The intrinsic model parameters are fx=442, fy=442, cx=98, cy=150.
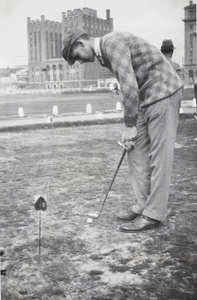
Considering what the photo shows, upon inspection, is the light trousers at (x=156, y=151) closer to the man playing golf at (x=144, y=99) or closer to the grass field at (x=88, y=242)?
the man playing golf at (x=144, y=99)

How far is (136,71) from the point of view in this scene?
3.32 metres

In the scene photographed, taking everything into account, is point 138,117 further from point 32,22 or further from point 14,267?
point 32,22

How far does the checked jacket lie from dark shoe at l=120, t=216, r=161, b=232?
2.47 feet

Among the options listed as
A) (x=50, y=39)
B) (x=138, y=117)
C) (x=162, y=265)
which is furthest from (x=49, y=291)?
(x=50, y=39)

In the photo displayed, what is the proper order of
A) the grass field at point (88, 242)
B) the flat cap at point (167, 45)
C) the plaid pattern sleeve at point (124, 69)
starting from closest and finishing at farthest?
the grass field at point (88, 242)
the plaid pattern sleeve at point (124, 69)
the flat cap at point (167, 45)

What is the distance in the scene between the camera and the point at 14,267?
273 centimetres

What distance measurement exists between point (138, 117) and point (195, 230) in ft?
3.21

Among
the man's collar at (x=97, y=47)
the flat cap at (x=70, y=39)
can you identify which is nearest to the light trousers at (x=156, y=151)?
the man's collar at (x=97, y=47)

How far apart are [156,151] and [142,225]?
58 centimetres

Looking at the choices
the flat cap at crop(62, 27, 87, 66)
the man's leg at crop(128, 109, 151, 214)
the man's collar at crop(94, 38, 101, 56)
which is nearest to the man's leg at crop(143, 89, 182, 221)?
the man's leg at crop(128, 109, 151, 214)

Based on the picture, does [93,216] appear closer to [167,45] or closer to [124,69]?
[124,69]

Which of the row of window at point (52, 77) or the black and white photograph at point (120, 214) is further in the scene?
the row of window at point (52, 77)

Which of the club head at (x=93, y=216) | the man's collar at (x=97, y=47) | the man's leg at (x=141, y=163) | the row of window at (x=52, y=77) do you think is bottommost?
the club head at (x=93, y=216)

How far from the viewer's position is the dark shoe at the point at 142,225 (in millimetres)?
3381
